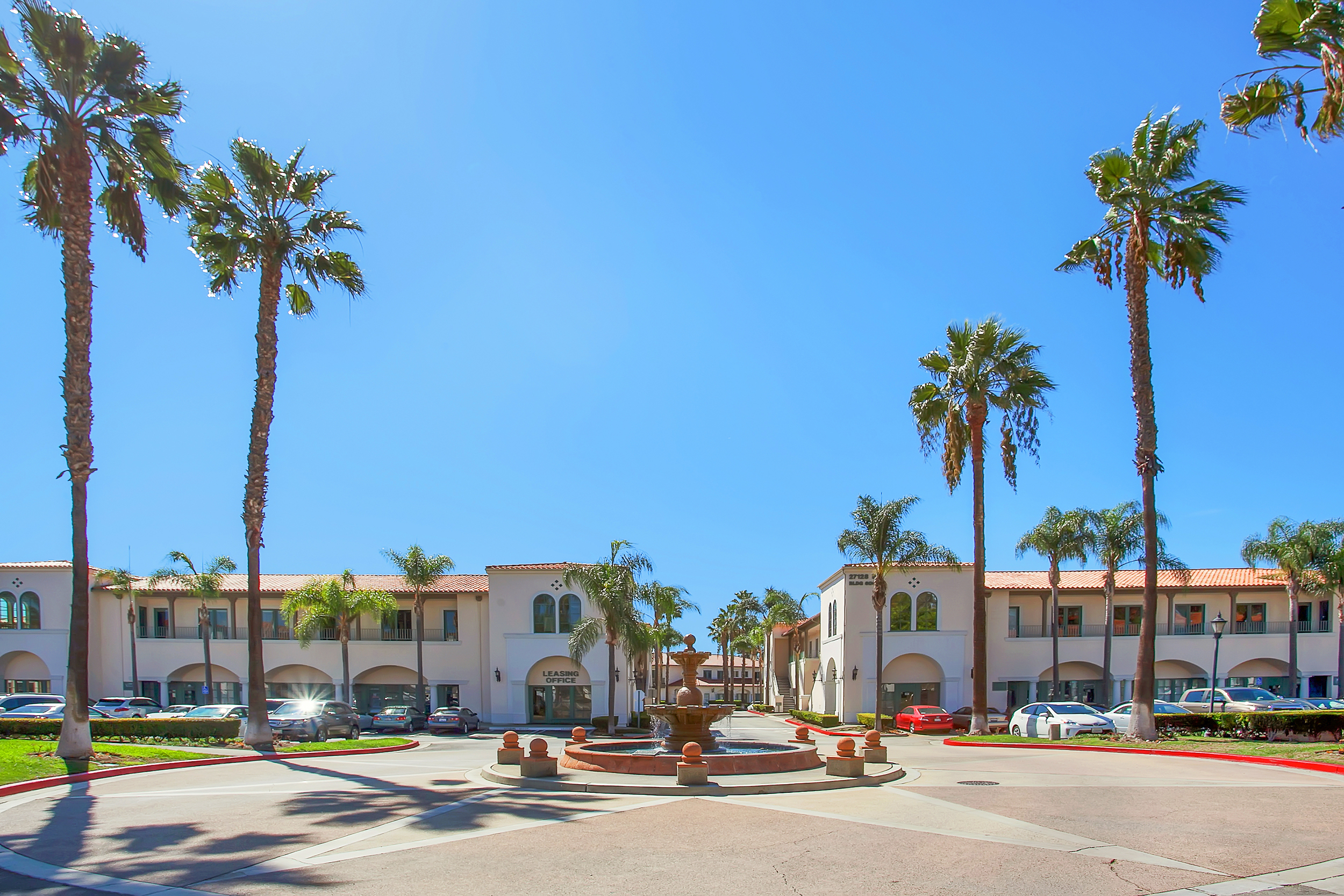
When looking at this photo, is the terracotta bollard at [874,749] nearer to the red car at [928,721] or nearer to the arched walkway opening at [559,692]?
the red car at [928,721]

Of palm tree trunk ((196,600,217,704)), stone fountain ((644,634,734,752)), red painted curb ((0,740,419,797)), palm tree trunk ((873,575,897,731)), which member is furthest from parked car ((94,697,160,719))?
palm tree trunk ((873,575,897,731))

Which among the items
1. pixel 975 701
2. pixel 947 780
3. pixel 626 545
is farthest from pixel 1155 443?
pixel 626 545

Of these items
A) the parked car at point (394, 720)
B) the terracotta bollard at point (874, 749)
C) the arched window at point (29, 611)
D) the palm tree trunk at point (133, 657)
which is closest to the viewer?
the terracotta bollard at point (874, 749)

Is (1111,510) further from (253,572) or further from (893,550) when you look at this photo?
(253,572)

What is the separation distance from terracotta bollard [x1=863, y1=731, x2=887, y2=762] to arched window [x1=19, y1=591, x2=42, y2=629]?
1712 inches

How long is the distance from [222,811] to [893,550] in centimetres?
2808

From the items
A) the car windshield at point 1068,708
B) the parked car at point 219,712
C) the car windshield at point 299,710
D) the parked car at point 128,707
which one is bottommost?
the parked car at point 128,707

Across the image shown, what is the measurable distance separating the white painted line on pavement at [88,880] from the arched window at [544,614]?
114ft

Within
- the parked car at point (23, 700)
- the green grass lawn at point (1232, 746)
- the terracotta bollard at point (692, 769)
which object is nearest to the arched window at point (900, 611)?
the green grass lawn at point (1232, 746)

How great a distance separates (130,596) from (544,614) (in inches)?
810

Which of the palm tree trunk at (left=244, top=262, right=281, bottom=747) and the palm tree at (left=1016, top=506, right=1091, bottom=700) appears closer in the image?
the palm tree trunk at (left=244, top=262, right=281, bottom=747)

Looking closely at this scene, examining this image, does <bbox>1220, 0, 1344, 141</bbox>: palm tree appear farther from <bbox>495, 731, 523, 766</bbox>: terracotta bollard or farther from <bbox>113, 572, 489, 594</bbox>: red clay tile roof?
<bbox>113, 572, 489, 594</bbox>: red clay tile roof

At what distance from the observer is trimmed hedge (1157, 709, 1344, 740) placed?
23.2 meters

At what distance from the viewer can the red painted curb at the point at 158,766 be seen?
14.8 m
